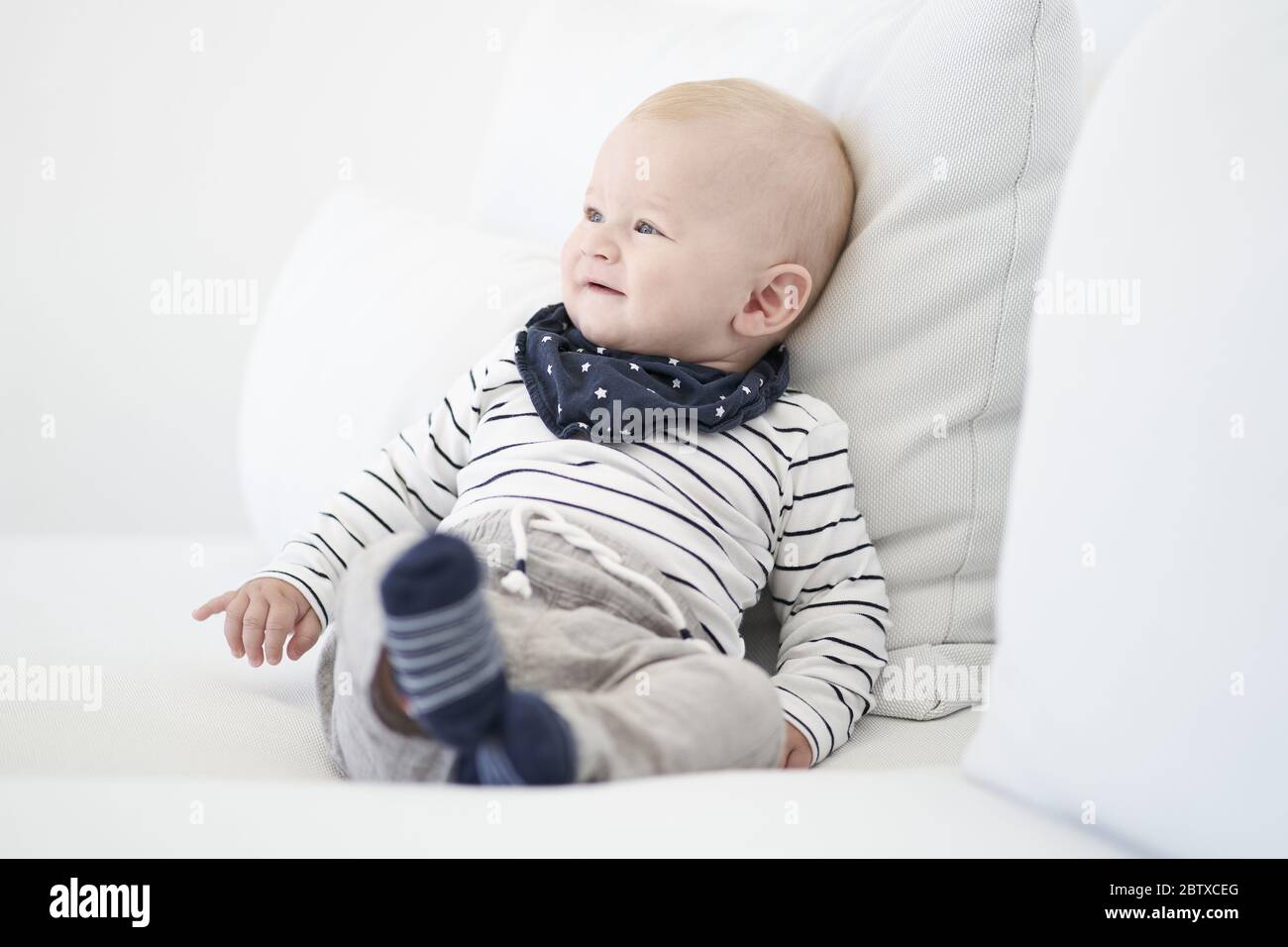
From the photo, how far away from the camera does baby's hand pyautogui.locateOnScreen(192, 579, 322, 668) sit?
92 cm

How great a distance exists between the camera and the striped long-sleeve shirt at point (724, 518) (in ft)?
2.96

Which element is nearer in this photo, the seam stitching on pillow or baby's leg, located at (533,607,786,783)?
baby's leg, located at (533,607,786,783)

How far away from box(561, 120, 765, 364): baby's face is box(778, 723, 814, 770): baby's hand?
35cm

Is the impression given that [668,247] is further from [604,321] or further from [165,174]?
[165,174]

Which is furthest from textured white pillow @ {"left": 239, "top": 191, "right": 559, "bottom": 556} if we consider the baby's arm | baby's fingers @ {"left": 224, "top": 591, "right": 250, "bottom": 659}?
baby's fingers @ {"left": 224, "top": 591, "right": 250, "bottom": 659}

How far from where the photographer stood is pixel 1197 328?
1.94 feet

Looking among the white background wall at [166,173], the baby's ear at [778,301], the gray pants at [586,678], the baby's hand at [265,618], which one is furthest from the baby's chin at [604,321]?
the white background wall at [166,173]

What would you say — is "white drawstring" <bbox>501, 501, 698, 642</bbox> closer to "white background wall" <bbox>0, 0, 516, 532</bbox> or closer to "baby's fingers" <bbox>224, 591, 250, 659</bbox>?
"baby's fingers" <bbox>224, 591, 250, 659</bbox>

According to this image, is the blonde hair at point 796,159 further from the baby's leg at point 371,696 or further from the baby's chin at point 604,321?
the baby's leg at point 371,696

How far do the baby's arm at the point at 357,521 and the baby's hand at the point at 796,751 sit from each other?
373mm

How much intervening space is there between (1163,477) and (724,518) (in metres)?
0.40
